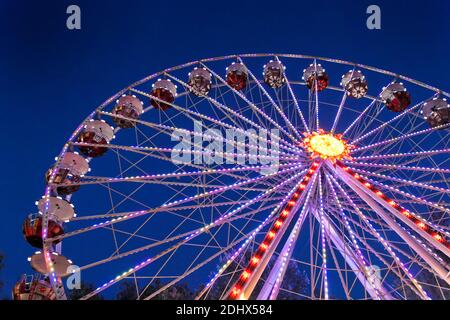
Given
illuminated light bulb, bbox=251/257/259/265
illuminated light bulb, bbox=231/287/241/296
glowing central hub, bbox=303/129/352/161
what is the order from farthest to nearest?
glowing central hub, bbox=303/129/352/161 → illuminated light bulb, bbox=251/257/259/265 → illuminated light bulb, bbox=231/287/241/296

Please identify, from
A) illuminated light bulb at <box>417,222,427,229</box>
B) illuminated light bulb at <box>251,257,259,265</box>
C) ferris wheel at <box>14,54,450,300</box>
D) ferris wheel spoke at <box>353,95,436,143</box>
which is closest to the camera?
illuminated light bulb at <box>251,257,259,265</box>

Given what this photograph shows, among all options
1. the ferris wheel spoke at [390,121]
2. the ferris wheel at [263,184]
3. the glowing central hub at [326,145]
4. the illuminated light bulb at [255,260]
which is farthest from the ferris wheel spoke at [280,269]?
the ferris wheel spoke at [390,121]

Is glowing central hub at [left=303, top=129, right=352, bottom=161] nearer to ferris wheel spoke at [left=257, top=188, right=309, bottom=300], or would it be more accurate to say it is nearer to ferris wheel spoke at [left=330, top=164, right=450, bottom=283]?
ferris wheel spoke at [left=330, top=164, right=450, bottom=283]

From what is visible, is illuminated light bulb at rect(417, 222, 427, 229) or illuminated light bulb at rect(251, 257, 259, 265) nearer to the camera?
illuminated light bulb at rect(251, 257, 259, 265)

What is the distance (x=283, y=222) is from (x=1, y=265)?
1741cm

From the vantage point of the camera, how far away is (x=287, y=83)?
14.4 m

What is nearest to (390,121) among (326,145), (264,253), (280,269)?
(326,145)

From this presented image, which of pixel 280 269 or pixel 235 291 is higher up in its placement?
pixel 280 269

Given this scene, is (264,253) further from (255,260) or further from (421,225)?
(421,225)

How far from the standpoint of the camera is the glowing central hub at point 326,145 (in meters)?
11.8

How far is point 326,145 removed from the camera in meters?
12.1

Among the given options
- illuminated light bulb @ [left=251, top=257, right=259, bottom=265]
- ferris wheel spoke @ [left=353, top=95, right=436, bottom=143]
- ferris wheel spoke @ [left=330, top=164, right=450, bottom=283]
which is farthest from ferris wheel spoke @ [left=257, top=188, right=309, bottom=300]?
ferris wheel spoke @ [left=353, top=95, right=436, bottom=143]

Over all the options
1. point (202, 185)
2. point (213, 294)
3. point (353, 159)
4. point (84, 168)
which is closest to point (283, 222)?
point (202, 185)

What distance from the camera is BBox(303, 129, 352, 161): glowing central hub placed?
11789 mm
